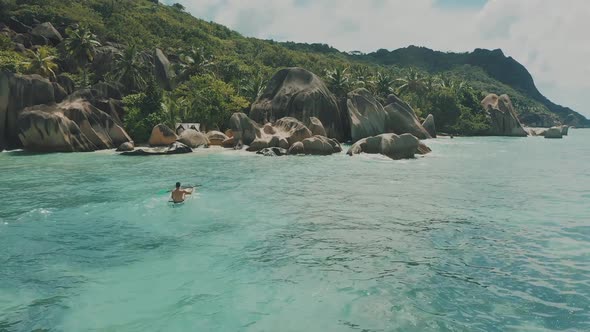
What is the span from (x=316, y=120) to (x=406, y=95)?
38.4 metres

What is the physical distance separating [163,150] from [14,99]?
12.8 metres

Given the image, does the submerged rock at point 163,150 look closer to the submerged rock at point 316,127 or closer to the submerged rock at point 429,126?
the submerged rock at point 316,127

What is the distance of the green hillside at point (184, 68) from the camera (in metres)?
44.5

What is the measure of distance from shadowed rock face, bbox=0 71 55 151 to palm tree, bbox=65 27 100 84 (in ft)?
55.3

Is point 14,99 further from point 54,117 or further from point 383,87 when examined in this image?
point 383,87

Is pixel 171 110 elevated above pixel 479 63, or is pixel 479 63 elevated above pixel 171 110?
pixel 479 63

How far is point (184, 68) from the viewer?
5691 centimetres

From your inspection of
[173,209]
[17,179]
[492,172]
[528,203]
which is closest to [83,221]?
[173,209]

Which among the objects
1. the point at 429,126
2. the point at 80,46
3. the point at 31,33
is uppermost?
the point at 31,33

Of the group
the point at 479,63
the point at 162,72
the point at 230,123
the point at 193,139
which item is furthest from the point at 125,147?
the point at 479,63

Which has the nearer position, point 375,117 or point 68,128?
point 68,128

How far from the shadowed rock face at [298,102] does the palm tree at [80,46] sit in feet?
75.5

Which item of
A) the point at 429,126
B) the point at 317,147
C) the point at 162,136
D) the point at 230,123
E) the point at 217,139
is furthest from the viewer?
the point at 429,126

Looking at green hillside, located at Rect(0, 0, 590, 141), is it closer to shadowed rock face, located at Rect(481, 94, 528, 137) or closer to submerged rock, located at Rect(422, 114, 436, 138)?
shadowed rock face, located at Rect(481, 94, 528, 137)
